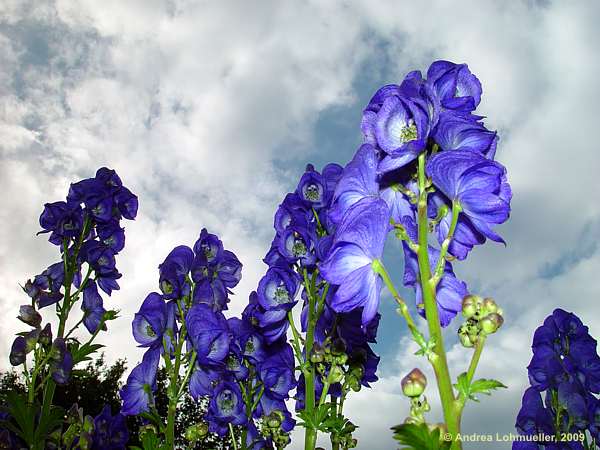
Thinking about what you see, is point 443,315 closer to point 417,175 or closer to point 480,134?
point 417,175

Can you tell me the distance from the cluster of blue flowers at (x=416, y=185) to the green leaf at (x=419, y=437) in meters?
0.42

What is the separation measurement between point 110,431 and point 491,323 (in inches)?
130

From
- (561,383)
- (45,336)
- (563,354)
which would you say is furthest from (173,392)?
(563,354)

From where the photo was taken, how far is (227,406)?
366 centimetres

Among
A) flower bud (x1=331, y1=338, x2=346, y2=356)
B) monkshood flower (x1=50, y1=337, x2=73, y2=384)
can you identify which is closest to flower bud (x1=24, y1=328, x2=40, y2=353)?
monkshood flower (x1=50, y1=337, x2=73, y2=384)

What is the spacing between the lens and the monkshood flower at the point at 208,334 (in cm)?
341

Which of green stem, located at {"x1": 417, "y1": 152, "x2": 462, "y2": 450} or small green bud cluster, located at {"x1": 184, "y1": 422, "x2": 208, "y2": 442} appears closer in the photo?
green stem, located at {"x1": 417, "y1": 152, "x2": 462, "y2": 450}

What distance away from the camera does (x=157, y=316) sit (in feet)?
11.5

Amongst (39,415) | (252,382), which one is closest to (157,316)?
(252,382)

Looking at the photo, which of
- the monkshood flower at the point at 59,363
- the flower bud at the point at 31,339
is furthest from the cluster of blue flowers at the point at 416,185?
the flower bud at the point at 31,339

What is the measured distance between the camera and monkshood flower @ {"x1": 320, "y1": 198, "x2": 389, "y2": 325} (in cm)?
177

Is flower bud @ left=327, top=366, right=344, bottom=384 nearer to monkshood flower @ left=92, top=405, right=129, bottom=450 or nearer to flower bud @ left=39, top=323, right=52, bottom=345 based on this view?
monkshood flower @ left=92, top=405, right=129, bottom=450

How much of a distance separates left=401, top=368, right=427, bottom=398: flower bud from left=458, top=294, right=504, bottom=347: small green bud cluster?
0.15 metres

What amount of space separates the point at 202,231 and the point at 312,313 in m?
1.24
